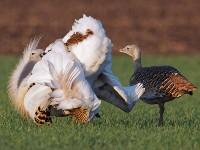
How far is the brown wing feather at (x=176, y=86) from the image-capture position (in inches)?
373

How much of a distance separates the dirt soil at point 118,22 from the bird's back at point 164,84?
18.5m

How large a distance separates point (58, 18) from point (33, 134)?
25.6 meters

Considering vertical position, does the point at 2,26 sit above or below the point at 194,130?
above

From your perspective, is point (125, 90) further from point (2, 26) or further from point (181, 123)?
point (2, 26)

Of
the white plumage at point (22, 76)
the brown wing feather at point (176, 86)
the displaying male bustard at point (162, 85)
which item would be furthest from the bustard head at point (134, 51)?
the white plumage at point (22, 76)

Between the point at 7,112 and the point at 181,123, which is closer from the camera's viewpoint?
the point at 181,123

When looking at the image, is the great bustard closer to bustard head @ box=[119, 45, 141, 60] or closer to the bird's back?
the bird's back

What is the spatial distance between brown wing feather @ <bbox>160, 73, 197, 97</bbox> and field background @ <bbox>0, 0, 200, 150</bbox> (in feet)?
1.33

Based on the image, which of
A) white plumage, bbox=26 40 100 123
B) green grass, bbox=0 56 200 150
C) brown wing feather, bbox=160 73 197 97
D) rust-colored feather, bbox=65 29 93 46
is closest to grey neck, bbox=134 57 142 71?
green grass, bbox=0 56 200 150

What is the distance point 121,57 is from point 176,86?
1691cm

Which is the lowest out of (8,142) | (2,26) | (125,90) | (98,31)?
(8,142)

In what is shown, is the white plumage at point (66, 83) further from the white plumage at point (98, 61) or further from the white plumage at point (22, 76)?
the white plumage at point (22, 76)

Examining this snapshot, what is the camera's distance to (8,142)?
7.44 m

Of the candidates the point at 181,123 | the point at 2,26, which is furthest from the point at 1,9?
the point at 181,123
